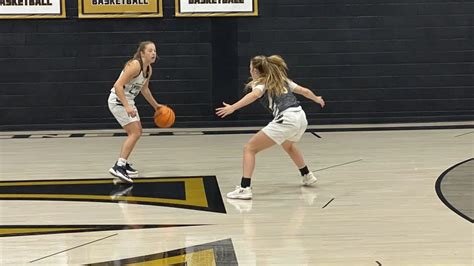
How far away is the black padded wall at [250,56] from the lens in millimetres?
13141

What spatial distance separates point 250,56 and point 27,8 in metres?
3.77

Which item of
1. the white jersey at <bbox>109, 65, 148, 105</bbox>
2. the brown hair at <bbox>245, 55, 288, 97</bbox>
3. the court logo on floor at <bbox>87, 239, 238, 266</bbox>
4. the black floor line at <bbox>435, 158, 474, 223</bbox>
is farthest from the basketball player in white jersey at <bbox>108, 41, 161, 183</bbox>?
the black floor line at <bbox>435, 158, 474, 223</bbox>

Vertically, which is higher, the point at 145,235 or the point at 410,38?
the point at 410,38

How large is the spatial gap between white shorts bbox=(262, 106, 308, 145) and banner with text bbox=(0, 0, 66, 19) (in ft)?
22.1

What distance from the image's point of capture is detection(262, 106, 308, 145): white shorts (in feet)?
24.2

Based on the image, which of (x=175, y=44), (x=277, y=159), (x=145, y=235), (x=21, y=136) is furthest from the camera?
(x=175, y=44)

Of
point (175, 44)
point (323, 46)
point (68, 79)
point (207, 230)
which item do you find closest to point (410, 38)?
point (323, 46)

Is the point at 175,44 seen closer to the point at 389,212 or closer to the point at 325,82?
the point at 325,82

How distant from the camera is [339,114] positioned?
13.5m

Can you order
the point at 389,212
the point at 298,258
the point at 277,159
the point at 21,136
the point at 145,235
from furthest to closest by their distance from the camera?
1. the point at 21,136
2. the point at 277,159
3. the point at 389,212
4. the point at 145,235
5. the point at 298,258

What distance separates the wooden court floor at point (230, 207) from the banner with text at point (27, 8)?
2.68 metres

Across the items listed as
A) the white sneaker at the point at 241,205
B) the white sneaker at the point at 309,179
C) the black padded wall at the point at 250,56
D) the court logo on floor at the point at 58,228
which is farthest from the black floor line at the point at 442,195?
the black padded wall at the point at 250,56

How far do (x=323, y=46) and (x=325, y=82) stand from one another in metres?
0.61

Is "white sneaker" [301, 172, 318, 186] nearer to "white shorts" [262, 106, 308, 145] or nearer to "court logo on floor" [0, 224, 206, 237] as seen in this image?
"white shorts" [262, 106, 308, 145]
